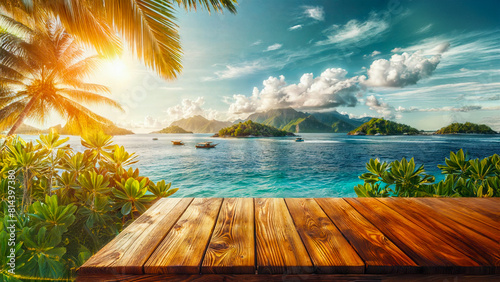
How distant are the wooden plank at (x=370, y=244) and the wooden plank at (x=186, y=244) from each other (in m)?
0.59

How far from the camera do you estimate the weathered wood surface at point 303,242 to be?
655 mm

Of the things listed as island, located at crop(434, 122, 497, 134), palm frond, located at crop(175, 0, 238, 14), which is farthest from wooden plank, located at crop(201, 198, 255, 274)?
island, located at crop(434, 122, 497, 134)

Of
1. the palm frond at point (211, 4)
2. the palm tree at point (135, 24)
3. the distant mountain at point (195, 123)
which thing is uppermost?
the distant mountain at point (195, 123)

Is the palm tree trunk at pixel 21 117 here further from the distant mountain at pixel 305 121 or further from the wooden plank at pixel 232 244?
the distant mountain at pixel 305 121

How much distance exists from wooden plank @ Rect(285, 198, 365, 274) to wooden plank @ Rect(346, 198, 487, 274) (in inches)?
8.4

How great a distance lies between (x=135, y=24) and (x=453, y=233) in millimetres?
3870

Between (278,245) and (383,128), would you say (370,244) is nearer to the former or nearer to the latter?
(278,245)

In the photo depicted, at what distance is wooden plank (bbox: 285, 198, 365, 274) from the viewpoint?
2.15 feet

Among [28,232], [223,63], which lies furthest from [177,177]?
[223,63]

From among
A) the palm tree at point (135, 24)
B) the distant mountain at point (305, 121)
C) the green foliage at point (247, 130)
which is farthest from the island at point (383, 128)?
the palm tree at point (135, 24)

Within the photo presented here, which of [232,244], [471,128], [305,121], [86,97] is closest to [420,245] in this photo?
[232,244]

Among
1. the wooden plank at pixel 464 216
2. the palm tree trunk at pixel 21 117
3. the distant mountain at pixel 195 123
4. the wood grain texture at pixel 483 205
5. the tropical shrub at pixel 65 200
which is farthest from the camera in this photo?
the distant mountain at pixel 195 123

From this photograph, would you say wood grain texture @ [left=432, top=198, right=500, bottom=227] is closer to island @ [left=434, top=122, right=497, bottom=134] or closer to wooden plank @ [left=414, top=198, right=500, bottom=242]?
wooden plank @ [left=414, top=198, right=500, bottom=242]

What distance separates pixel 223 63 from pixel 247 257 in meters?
59.5
